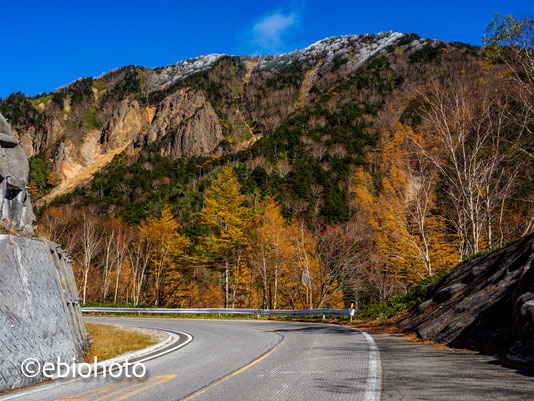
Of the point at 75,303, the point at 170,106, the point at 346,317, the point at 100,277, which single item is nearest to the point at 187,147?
the point at 170,106

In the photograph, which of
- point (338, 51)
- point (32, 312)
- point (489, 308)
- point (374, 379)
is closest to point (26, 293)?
point (32, 312)

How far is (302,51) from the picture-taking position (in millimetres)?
181500

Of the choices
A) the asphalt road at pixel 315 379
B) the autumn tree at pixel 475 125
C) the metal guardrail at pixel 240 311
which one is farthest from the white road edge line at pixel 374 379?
the metal guardrail at pixel 240 311

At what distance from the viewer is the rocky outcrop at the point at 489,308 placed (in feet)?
22.4

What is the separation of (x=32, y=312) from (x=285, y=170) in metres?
64.0

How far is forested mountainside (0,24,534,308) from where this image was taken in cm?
1725

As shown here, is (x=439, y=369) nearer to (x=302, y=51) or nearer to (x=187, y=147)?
(x=187, y=147)

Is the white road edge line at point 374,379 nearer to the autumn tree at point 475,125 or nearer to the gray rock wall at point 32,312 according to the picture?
the gray rock wall at point 32,312

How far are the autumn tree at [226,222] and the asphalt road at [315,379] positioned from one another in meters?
21.2

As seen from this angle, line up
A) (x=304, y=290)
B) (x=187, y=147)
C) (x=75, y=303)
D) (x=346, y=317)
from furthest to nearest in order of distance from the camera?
(x=187, y=147) → (x=304, y=290) → (x=346, y=317) → (x=75, y=303)

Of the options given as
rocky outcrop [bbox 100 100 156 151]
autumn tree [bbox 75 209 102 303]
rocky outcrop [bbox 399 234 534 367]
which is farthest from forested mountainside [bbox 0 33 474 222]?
rocky outcrop [bbox 399 234 534 367]

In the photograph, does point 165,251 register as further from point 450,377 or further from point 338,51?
point 338,51

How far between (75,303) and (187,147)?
9438 cm

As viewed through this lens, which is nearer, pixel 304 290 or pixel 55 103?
pixel 304 290
